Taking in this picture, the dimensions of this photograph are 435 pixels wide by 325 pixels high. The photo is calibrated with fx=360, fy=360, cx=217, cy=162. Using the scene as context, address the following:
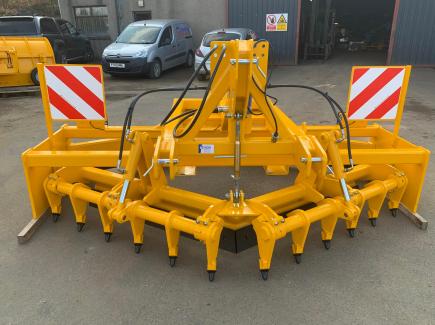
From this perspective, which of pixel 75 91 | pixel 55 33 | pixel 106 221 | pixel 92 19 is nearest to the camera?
pixel 106 221

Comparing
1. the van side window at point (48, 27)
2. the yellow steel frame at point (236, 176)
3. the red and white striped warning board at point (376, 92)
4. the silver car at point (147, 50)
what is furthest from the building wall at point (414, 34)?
the van side window at point (48, 27)

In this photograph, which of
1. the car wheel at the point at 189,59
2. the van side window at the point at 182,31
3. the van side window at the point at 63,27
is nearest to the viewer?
the van side window at the point at 63,27

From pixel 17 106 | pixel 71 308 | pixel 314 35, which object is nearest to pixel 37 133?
pixel 17 106

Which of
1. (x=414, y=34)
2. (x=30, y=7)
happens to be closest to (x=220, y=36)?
(x=414, y=34)

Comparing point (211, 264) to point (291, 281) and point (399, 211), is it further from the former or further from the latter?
point (399, 211)

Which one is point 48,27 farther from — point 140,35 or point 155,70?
point 155,70

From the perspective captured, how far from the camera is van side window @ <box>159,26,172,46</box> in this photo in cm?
1236

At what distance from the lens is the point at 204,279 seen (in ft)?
9.20

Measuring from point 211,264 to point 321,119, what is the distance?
5322 millimetres

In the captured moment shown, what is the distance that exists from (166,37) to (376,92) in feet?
33.4

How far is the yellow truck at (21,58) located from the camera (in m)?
9.01

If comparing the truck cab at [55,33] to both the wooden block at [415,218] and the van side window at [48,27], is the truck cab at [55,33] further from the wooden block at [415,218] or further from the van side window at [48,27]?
the wooden block at [415,218]

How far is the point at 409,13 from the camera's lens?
43.5 feet

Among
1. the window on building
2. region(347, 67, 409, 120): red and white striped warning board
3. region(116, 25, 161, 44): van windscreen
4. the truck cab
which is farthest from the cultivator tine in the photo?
the window on building
